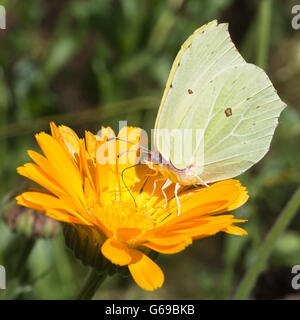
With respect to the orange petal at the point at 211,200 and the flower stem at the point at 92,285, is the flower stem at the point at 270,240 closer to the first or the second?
the orange petal at the point at 211,200

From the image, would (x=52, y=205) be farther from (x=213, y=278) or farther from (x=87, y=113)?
(x=213, y=278)

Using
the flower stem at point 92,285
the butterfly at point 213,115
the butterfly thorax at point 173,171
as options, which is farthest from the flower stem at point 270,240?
the flower stem at point 92,285

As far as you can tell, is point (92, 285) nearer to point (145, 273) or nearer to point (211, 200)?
point (145, 273)

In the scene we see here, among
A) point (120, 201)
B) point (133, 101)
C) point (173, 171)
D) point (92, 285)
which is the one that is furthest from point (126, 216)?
point (133, 101)

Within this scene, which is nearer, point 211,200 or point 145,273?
point 145,273

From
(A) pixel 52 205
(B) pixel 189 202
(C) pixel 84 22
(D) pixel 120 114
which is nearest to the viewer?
(A) pixel 52 205
